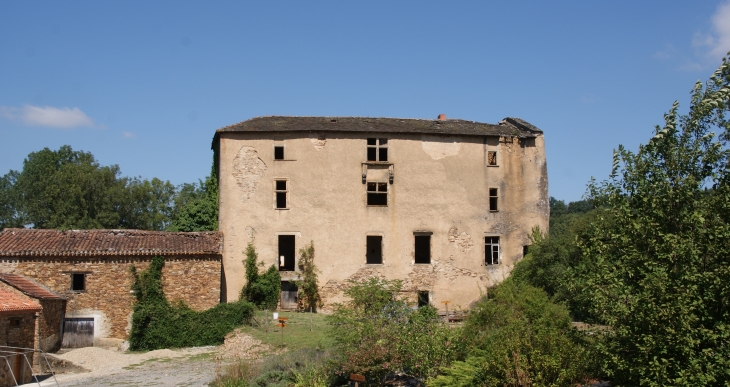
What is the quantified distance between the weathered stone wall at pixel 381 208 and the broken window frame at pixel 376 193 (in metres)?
0.20

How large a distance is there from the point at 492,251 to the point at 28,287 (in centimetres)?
1963

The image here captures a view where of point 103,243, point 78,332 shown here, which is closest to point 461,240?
point 103,243

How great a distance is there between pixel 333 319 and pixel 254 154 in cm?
1452

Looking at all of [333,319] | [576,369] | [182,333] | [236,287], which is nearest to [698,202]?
[576,369]

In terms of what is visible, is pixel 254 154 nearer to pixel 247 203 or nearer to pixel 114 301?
pixel 247 203

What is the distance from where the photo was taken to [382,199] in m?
29.8

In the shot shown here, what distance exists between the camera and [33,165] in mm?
56094

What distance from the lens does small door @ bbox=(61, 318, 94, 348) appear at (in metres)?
23.9

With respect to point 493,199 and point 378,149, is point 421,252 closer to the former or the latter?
point 493,199

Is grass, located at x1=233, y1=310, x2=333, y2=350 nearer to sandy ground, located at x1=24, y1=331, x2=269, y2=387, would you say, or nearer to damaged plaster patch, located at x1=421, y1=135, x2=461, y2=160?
sandy ground, located at x1=24, y1=331, x2=269, y2=387

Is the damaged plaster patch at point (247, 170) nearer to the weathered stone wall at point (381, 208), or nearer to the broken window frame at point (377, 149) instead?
the weathered stone wall at point (381, 208)

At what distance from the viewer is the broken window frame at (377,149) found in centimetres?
2958

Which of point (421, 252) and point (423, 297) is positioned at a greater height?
point (421, 252)

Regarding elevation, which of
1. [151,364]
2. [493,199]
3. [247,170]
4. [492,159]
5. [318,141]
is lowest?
[151,364]
